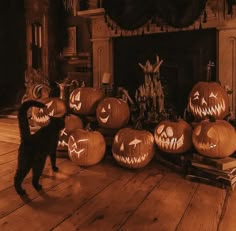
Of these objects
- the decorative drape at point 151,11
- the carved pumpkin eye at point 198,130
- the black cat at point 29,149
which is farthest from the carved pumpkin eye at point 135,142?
the decorative drape at point 151,11

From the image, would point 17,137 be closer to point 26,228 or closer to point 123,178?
point 123,178

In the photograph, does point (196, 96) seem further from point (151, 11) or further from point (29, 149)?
point (29, 149)

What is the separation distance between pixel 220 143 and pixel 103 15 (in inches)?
86.3

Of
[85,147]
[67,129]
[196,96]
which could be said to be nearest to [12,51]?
[67,129]

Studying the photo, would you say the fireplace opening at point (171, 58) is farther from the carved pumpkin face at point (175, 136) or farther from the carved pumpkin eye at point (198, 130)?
the carved pumpkin eye at point (198, 130)

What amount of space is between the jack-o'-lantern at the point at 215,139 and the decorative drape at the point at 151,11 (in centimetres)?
124

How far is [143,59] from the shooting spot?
10.3 ft

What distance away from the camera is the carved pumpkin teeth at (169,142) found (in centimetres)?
180

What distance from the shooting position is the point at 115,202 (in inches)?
54.8

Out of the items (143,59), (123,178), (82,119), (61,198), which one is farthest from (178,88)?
(61,198)

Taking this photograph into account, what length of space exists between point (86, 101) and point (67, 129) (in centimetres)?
30

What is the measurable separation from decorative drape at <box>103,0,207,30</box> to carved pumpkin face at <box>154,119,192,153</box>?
1.17m

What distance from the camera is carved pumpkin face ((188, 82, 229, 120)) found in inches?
78.8

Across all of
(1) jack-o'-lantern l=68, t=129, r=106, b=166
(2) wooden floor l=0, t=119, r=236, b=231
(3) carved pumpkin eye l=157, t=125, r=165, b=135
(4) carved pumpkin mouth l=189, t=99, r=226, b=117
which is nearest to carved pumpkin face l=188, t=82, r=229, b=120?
(4) carved pumpkin mouth l=189, t=99, r=226, b=117
